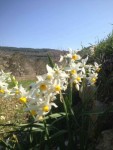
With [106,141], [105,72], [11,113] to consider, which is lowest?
[11,113]

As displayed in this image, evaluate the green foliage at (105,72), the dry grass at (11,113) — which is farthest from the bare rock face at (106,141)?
the dry grass at (11,113)

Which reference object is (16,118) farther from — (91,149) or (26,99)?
(26,99)

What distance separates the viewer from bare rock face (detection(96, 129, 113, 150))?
3.04 meters

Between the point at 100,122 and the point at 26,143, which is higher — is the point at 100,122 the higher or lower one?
the higher one

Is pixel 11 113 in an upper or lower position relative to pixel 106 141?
lower

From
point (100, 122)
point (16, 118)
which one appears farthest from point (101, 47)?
point (100, 122)

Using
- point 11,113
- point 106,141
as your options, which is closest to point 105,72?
point 106,141

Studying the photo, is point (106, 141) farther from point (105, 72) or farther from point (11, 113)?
point (11, 113)

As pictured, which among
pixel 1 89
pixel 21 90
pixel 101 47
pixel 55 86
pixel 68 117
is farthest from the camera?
pixel 101 47

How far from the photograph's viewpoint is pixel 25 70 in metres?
23.6

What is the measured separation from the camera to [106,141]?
3.10 meters

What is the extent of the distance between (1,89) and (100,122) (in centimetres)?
124

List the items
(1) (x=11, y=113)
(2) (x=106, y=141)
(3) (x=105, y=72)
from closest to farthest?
(2) (x=106, y=141)
(3) (x=105, y=72)
(1) (x=11, y=113)

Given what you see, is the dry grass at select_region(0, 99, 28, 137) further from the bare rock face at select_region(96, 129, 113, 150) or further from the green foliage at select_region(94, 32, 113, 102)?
the bare rock face at select_region(96, 129, 113, 150)
